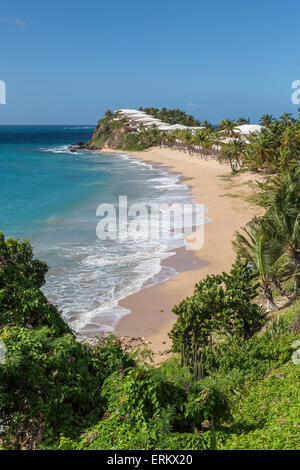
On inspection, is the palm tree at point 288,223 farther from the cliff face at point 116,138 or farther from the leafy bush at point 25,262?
the cliff face at point 116,138

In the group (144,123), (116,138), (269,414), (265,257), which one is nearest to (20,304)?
(269,414)

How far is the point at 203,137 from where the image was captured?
72.8 meters

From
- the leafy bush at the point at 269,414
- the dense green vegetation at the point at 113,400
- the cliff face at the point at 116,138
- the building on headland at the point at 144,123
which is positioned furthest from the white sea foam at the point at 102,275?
the cliff face at the point at 116,138

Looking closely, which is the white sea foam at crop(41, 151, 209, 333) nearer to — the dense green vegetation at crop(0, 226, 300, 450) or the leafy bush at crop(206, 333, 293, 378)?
the leafy bush at crop(206, 333, 293, 378)

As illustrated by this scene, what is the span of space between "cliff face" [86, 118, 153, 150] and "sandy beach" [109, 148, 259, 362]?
62.2 meters

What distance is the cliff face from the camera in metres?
113

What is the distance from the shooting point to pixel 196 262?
23875mm

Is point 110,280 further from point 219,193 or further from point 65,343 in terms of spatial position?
point 219,193

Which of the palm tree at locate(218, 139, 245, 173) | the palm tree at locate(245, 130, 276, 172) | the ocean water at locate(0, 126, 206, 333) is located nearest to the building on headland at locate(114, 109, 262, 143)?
the ocean water at locate(0, 126, 206, 333)

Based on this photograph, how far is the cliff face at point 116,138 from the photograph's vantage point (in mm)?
112744

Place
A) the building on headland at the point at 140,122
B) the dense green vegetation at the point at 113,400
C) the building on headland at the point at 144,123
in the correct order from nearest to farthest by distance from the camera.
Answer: the dense green vegetation at the point at 113,400
the building on headland at the point at 144,123
the building on headland at the point at 140,122

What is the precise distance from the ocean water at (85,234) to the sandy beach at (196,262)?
84 centimetres

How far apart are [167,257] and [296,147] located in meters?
24.2
